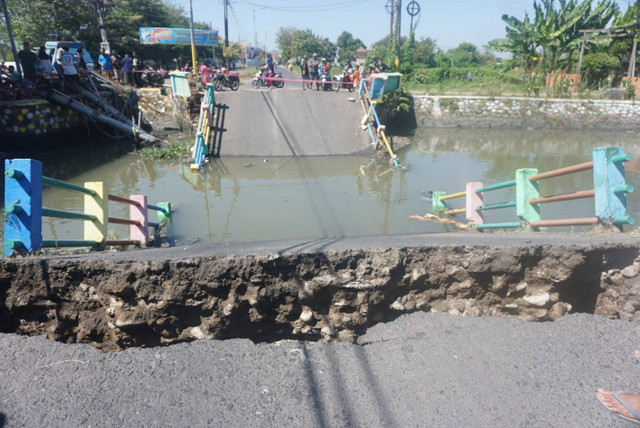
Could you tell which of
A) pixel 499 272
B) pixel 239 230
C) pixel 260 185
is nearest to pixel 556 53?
pixel 260 185

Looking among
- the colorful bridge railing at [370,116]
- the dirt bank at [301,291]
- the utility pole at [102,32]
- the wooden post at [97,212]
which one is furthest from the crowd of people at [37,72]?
the dirt bank at [301,291]

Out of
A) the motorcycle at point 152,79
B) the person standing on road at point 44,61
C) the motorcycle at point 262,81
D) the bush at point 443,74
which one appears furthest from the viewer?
the bush at point 443,74

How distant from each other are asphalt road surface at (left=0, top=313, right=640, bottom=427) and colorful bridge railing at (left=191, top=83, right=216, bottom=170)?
9375mm

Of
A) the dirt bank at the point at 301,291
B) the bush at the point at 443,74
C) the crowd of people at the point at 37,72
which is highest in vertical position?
the bush at the point at 443,74

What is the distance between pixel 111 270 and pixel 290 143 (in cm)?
1144

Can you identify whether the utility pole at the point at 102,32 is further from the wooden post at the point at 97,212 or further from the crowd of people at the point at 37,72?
the wooden post at the point at 97,212

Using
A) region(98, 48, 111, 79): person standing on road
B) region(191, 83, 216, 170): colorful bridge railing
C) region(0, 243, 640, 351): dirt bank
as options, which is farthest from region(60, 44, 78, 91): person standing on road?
region(0, 243, 640, 351): dirt bank

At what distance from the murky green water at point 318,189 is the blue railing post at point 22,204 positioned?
3.07 metres

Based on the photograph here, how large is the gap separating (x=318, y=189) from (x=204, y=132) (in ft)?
18.1

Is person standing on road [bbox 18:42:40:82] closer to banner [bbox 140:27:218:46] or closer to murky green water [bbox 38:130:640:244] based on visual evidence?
murky green water [bbox 38:130:640:244]

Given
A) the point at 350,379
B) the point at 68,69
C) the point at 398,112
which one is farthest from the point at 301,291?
the point at 398,112

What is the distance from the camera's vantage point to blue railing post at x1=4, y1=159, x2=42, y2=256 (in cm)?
344

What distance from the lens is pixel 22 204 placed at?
346 cm

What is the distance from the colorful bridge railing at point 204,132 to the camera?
12391 mm
